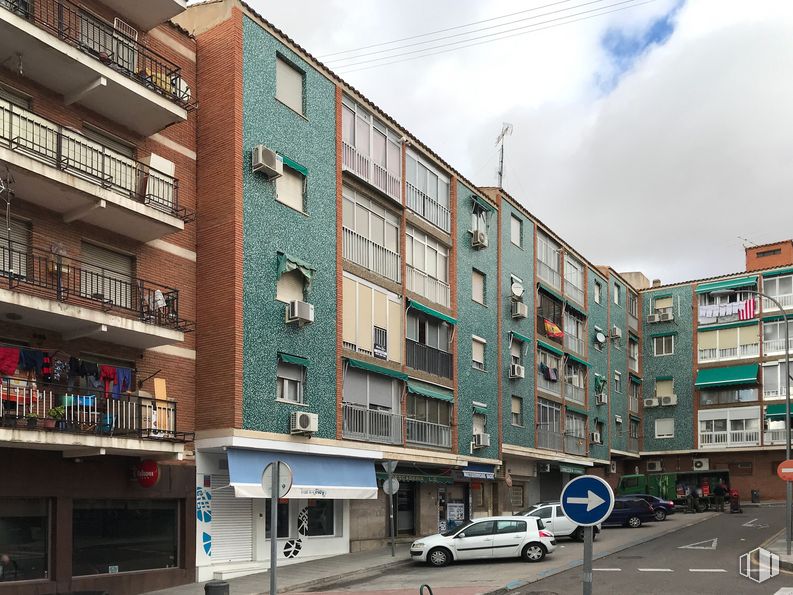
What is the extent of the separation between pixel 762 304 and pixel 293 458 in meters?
38.9

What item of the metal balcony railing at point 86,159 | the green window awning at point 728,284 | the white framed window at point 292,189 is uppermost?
the green window awning at point 728,284

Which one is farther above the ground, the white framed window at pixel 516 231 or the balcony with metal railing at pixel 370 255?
the white framed window at pixel 516 231

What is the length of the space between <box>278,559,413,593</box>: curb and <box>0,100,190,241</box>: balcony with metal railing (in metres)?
8.73

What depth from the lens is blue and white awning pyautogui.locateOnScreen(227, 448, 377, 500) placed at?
860 inches

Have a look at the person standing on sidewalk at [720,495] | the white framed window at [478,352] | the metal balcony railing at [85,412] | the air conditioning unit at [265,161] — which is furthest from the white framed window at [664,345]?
the metal balcony railing at [85,412]

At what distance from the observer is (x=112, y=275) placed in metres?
20.5

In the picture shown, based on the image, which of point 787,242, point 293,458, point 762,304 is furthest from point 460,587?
point 787,242

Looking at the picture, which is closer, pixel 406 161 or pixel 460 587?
pixel 460 587

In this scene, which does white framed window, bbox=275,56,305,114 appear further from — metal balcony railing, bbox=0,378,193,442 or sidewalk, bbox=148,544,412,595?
sidewalk, bbox=148,544,412,595

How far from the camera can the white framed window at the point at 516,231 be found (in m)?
39.6

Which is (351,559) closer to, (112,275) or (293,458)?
(293,458)

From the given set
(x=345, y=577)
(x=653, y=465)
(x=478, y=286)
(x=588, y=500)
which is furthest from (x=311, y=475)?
(x=653, y=465)

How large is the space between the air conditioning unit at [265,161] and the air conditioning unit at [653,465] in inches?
1665

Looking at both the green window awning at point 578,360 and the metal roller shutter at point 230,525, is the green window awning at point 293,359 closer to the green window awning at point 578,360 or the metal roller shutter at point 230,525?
the metal roller shutter at point 230,525
